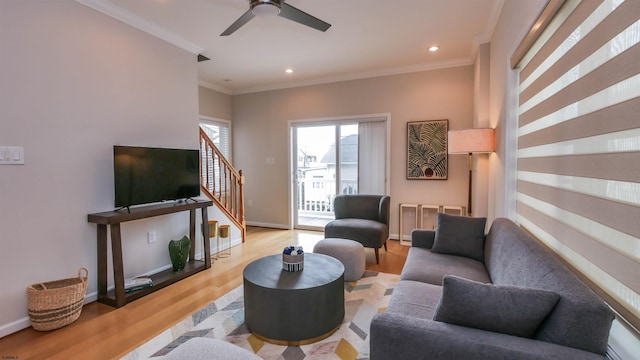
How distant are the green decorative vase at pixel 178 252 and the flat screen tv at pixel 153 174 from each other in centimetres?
53

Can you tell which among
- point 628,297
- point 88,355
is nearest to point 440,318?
point 628,297

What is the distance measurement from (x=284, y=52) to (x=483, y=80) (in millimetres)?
2576

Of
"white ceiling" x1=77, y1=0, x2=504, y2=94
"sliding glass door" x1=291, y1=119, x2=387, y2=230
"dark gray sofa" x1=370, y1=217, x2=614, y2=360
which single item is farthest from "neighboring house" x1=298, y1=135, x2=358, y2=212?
"dark gray sofa" x1=370, y1=217, x2=614, y2=360

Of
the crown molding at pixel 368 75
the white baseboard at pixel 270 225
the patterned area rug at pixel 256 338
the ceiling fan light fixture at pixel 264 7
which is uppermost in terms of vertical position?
the crown molding at pixel 368 75

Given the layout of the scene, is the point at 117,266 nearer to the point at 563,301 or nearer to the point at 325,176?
the point at 563,301

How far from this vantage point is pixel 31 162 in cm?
236

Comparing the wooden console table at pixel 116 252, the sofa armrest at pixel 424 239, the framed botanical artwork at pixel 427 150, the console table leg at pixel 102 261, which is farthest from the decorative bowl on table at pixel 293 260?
the framed botanical artwork at pixel 427 150

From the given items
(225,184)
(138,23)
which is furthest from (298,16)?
(225,184)

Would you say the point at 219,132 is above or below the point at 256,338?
above

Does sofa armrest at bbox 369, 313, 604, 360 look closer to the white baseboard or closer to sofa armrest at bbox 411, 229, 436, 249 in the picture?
sofa armrest at bbox 411, 229, 436, 249

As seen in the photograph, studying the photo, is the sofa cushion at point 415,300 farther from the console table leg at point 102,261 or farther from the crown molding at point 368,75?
the crown molding at point 368,75

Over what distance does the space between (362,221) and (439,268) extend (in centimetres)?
183

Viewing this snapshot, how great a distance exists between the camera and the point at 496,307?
3.76ft

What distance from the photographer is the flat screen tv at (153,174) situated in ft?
9.02
